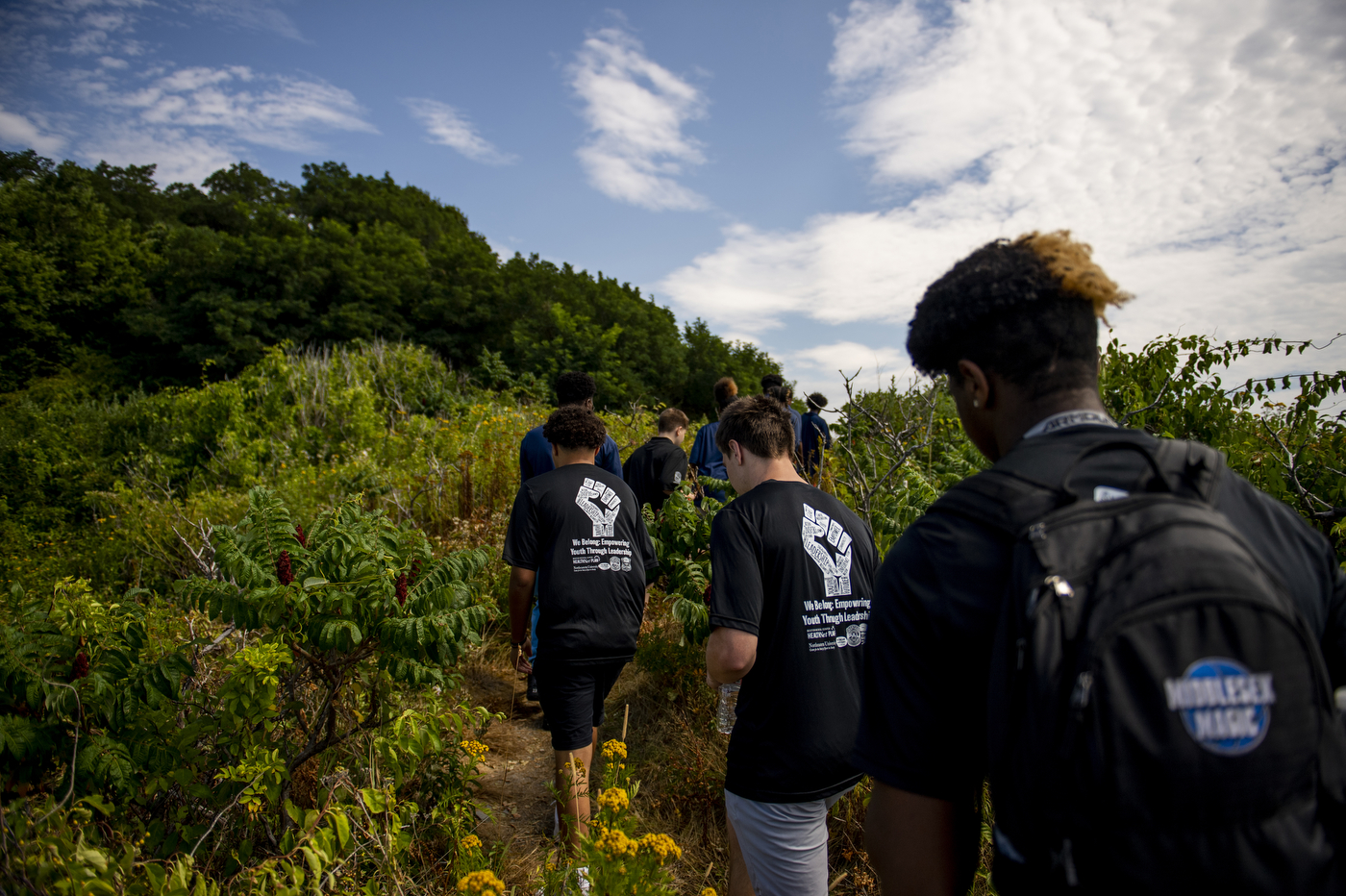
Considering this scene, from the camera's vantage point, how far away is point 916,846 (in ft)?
3.24

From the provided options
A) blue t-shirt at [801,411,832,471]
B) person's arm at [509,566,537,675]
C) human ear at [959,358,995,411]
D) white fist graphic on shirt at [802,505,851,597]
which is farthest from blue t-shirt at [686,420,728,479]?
human ear at [959,358,995,411]

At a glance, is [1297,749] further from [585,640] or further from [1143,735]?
[585,640]

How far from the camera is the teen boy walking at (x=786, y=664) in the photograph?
2080mm

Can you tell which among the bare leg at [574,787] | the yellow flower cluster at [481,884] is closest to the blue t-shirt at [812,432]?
the bare leg at [574,787]

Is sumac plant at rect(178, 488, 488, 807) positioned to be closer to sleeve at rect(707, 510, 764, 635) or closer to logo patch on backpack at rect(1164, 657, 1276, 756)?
sleeve at rect(707, 510, 764, 635)

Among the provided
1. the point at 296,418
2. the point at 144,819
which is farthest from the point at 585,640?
→ the point at 296,418

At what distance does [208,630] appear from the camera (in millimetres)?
3777

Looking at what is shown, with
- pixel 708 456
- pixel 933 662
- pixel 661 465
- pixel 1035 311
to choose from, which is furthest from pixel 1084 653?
pixel 708 456

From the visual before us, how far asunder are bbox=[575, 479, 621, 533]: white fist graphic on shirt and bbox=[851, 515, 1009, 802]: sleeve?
2330 mm

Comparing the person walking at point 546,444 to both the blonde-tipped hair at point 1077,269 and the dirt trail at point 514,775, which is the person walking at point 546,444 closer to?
the dirt trail at point 514,775

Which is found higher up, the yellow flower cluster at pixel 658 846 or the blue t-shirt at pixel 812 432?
the blue t-shirt at pixel 812 432

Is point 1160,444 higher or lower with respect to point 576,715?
higher

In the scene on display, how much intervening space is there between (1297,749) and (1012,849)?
328 millimetres

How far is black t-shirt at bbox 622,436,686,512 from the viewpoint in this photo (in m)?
5.33
